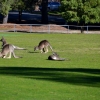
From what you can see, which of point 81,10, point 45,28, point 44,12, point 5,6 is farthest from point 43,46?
point 44,12

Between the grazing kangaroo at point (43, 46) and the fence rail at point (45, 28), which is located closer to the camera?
the grazing kangaroo at point (43, 46)

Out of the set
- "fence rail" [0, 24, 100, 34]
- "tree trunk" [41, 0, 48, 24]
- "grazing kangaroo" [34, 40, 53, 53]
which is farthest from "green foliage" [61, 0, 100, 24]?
"grazing kangaroo" [34, 40, 53, 53]

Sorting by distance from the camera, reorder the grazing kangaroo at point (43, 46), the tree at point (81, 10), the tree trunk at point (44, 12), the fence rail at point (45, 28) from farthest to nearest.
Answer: the tree trunk at point (44, 12)
the fence rail at point (45, 28)
the tree at point (81, 10)
the grazing kangaroo at point (43, 46)

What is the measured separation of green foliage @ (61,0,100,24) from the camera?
2537 inches

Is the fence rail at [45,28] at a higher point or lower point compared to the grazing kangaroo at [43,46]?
lower

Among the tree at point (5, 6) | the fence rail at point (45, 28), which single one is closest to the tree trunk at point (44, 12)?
the fence rail at point (45, 28)

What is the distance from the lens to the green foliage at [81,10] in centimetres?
6444

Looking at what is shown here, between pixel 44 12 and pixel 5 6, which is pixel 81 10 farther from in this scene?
pixel 44 12

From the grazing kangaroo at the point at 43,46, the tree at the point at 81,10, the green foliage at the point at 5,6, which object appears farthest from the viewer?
the green foliage at the point at 5,6

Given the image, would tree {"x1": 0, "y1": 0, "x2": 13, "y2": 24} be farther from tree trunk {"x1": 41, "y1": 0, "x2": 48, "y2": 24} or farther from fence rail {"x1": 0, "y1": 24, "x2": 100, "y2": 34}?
tree trunk {"x1": 41, "y1": 0, "x2": 48, "y2": 24}

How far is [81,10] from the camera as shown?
213ft

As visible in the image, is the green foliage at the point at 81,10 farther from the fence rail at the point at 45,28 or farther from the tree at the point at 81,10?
the fence rail at the point at 45,28

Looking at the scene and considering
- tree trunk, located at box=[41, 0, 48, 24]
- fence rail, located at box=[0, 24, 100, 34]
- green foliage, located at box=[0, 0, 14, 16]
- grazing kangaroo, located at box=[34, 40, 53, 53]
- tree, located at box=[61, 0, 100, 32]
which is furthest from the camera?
tree trunk, located at box=[41, 0, 48, 24]

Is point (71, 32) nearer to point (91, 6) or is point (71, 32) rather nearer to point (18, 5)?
point (91, 6)
